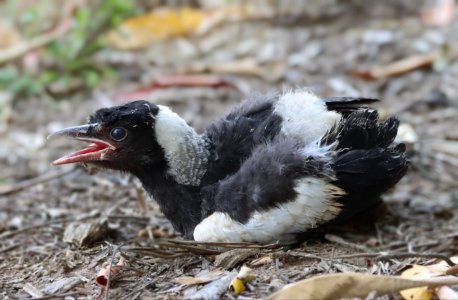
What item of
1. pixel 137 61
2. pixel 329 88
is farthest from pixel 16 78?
pixel 329 88

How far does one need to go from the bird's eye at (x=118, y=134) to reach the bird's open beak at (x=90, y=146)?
57 millimetres

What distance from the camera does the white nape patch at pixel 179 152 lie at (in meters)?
3.61

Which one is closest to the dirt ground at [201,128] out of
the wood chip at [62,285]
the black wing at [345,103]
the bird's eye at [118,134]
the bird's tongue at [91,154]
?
the wood chip at [62,285]

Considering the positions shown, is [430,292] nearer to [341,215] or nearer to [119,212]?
[341,215]

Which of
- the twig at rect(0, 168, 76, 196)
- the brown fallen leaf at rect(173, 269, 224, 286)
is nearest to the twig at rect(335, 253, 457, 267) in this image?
the brown fallen leaf at rect(173, 269, 224, 286)

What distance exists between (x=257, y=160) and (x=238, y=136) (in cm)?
32

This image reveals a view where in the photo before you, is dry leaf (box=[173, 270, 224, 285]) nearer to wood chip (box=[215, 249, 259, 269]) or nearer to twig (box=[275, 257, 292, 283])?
wood chip (box=[215, 249, 259, 269])

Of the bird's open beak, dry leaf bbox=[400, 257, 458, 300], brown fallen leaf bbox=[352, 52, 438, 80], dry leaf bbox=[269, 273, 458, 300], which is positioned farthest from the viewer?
brown fallen leaf bbox=[352, 52, 438, 80]

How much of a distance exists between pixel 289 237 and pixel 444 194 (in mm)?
1950

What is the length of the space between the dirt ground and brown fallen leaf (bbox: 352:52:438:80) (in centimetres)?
5

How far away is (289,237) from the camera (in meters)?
3.45

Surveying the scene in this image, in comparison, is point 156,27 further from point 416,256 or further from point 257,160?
point 416,256

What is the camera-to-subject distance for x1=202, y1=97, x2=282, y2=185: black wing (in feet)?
11.7

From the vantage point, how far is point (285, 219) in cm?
333
